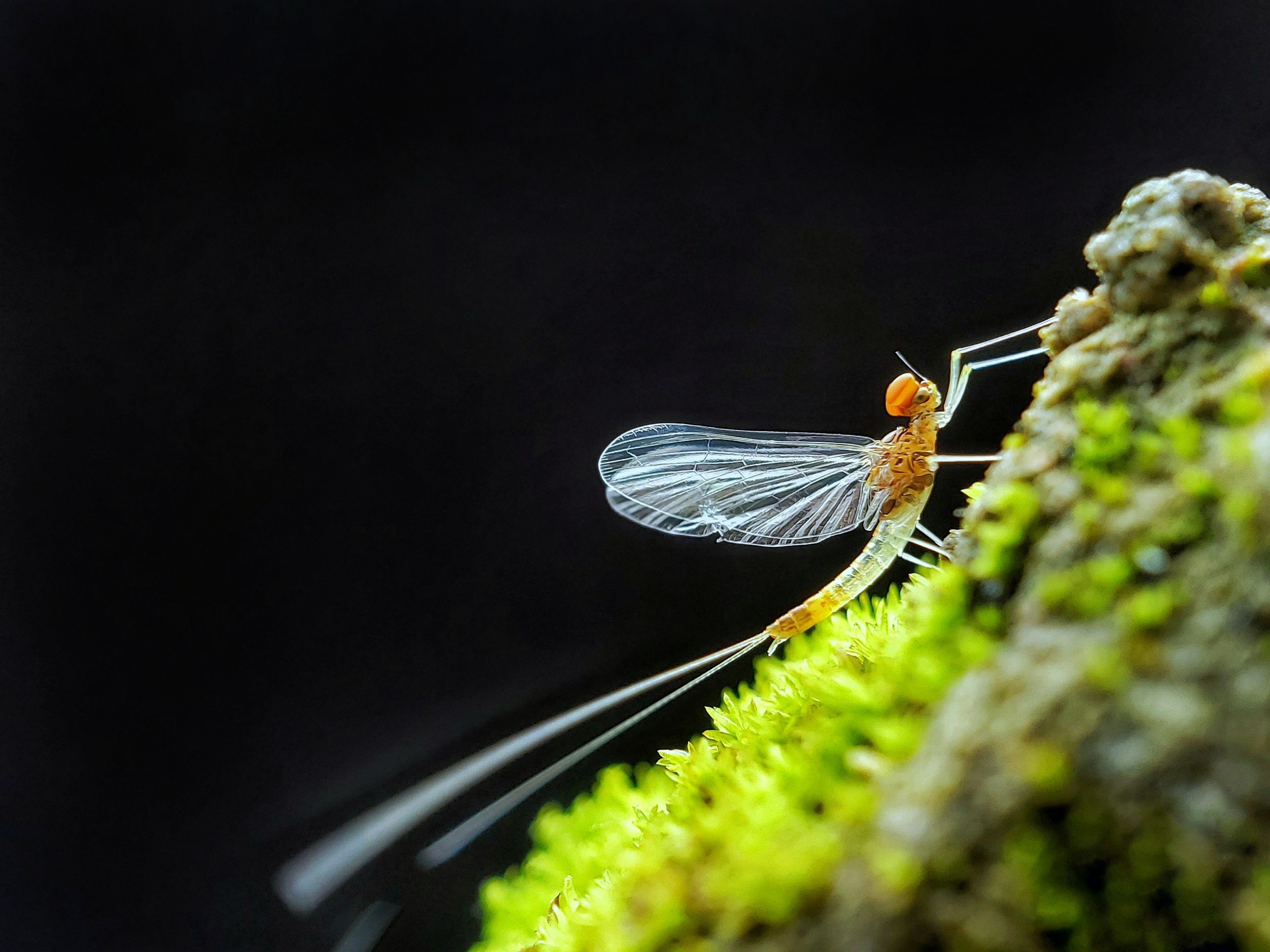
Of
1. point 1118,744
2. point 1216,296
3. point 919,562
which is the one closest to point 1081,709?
point 1118,744

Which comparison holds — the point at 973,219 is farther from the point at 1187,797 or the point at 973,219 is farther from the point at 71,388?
the point at 71,388

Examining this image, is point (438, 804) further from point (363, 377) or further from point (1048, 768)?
point (363, 377)

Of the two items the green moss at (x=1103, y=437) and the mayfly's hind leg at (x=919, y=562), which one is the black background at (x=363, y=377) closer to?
the mayfly's hind leg at (x=919, y=562)

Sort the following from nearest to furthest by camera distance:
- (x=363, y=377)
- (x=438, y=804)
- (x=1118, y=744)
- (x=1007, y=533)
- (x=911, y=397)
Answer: (x=1118, y=744)
(x=1007, y=533)
(x=438, y=804)
(x=911, y=397)
(x=363, y=377)

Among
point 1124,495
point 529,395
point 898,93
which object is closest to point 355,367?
point 529,395

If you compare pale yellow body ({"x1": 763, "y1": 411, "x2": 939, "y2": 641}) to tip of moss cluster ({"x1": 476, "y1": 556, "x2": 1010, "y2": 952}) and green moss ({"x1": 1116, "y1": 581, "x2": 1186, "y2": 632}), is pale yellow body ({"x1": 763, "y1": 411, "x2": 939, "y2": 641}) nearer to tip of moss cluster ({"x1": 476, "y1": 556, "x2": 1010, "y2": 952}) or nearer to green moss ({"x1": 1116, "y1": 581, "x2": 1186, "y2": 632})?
tip of moss cluster ({"x1": 476, "y1": 556, "x2": 1010, "y2": 952})

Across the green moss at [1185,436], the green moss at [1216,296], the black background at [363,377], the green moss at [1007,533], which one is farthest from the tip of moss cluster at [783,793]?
the black background at [363,377]

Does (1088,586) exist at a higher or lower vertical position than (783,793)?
higher
